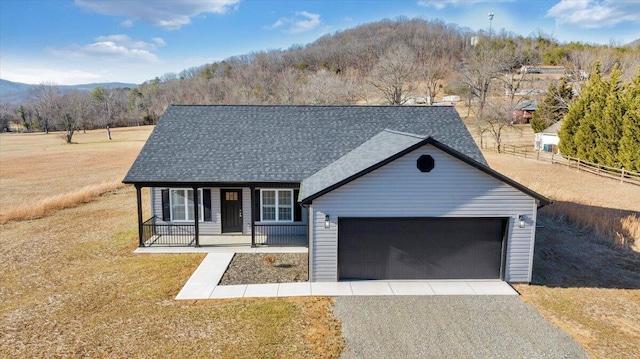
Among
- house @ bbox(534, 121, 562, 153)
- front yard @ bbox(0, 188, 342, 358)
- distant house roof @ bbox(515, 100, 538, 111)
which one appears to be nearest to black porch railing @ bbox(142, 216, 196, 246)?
front yard @ bbox(0, 188, 342, 358)

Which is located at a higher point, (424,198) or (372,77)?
(372,77)

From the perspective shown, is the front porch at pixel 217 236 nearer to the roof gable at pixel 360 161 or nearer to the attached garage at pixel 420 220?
the roof gable at pixel 360 161

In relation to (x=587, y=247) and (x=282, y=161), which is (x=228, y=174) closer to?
(x=282, y=161)

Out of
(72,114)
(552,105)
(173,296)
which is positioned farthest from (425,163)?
(72,114)

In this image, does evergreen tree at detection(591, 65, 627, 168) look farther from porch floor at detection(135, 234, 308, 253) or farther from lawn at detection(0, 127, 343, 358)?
lawn at detection(0, 127, 343, 358)

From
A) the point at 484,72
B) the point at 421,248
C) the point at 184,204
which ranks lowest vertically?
the point at 421,248

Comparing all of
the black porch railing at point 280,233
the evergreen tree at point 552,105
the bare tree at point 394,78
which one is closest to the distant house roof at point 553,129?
the evergreen tree at point 552,105

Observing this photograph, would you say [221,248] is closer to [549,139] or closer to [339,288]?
[339,288]
